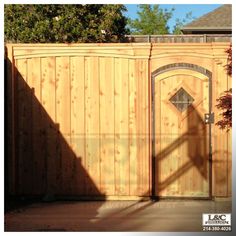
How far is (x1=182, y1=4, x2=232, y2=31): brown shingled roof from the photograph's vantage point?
20484mm

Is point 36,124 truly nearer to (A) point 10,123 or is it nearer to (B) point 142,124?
(A) point 10,123

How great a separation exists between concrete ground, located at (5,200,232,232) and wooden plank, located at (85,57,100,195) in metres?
0.42

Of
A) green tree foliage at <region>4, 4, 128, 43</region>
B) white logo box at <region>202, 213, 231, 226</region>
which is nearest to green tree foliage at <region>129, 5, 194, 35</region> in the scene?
green tree foliage at <region>4, 4, 128, 43</region>

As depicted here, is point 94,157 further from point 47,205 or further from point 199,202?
point 199,202

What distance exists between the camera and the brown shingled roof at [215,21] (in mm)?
20484

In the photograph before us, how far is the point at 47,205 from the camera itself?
8531mm

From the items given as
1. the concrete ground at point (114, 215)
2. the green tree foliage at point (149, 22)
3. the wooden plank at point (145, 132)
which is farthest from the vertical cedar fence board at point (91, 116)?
the green tree foliage at point (149, 22)

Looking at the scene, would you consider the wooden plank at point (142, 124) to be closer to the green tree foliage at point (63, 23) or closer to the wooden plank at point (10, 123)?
the wooden plank at point (10, 123)

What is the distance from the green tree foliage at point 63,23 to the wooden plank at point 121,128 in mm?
5019

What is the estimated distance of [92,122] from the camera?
8.81m

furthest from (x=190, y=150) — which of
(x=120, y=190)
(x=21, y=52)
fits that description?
(x=21, y=52)
